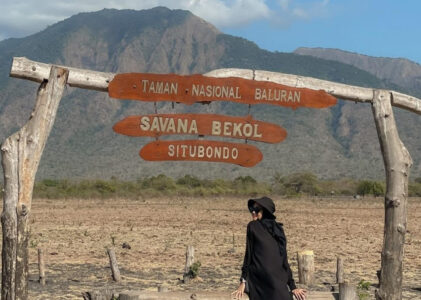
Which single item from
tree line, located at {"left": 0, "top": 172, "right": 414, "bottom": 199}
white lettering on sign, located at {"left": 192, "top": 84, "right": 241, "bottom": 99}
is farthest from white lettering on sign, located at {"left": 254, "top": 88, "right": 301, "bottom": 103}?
tree line, located at {"left": 0, "top": 172, "right": 414, "bottom": 199}

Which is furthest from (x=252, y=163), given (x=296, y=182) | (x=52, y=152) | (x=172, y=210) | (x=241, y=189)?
(x=52, y=152)

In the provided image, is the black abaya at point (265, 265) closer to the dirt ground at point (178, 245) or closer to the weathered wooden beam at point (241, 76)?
the weathered wooden beam at point (241, 76)

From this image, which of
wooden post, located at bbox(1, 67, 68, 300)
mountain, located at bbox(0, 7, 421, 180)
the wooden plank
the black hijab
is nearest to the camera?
the black hijab

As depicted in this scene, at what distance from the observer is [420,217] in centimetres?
3178

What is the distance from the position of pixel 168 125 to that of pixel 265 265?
2354 millimetres

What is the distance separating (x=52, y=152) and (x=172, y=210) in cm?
6432

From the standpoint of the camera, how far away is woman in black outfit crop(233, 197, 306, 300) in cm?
668

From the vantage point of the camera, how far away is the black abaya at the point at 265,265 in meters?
6.68

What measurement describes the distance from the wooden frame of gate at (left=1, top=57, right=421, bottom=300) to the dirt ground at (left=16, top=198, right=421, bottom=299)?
3724mm

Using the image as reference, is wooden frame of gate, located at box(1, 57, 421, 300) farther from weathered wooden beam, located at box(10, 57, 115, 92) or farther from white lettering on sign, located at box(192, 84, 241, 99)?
white lettering on sign, located at box(192, 84, 241, 99)

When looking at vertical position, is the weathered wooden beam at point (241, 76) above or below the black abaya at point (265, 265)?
above

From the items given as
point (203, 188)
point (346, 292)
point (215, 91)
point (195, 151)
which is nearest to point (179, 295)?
point (346, 292)

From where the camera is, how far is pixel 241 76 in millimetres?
8539

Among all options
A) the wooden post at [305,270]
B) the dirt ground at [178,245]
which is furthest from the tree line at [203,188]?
the wooden post at [305,270]
